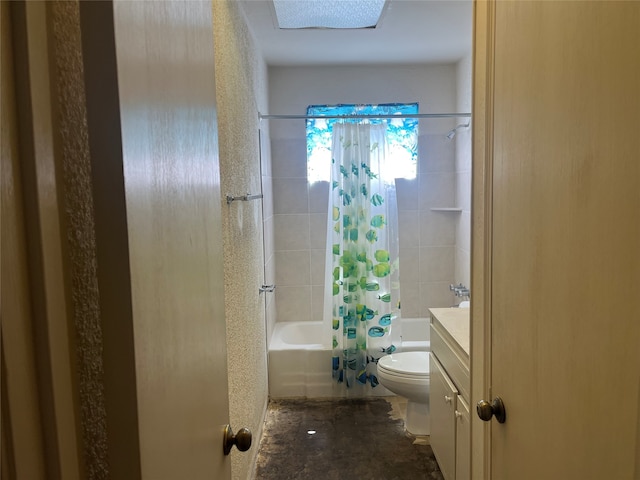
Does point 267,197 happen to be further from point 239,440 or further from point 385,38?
point 239,440

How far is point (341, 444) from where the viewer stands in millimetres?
2803

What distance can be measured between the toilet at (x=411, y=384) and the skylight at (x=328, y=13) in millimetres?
2010

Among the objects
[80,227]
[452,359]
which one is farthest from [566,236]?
[452,359]

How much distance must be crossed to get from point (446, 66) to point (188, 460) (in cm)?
370

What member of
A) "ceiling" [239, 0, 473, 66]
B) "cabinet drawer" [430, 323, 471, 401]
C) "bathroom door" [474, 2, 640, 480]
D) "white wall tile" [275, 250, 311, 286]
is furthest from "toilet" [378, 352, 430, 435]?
"ceiling" [239, 0, 473, 66]

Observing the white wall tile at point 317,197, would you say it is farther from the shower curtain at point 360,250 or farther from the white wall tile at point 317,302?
the white wall tile at point 317,302

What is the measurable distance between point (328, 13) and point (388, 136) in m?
1.49

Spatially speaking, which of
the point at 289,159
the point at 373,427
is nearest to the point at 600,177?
the point at 373,427

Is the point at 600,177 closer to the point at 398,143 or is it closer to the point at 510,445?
the point at 510,445

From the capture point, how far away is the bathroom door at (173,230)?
0.57m

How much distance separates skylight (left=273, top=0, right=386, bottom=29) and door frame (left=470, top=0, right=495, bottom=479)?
1217 mm

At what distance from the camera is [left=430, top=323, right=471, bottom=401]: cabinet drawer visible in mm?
1838

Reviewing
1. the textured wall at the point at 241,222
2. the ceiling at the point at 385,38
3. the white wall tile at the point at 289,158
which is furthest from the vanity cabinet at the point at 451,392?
the white wall tile at the point at 289,158

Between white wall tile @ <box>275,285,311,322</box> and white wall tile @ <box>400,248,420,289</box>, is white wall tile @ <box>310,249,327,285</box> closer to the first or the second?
white wall tile @ <box>275,285,311,322</box>
